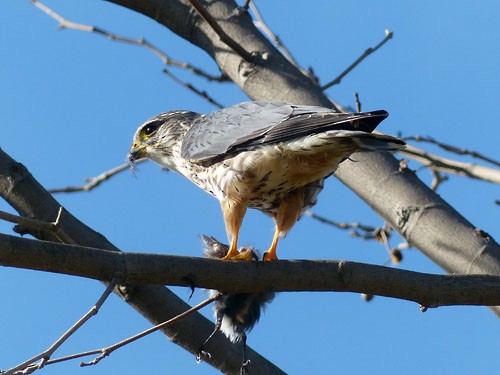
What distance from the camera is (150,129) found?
18.2 feet

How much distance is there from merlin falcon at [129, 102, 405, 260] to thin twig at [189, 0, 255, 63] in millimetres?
366

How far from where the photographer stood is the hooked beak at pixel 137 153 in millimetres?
5504

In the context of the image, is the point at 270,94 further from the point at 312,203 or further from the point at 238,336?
the point at 238,336

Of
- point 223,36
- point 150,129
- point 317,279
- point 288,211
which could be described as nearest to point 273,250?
point 288,211

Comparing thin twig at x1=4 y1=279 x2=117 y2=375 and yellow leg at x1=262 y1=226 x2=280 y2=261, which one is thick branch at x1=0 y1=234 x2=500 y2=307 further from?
yellow leg at x1=262 y1=226 x2=280 y2=261

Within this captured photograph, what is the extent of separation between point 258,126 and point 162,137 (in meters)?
1.08

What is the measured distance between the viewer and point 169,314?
4023mm

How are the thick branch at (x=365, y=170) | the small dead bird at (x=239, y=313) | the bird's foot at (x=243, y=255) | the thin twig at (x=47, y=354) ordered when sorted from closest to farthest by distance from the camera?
the thin twig at (x=47, y=354) < the small dead bird at (x=239, y=313) < the bird's foot at (x=243, y=255) < the thick branch at (x=365, y=170)

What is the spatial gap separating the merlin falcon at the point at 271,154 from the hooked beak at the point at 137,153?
49cm

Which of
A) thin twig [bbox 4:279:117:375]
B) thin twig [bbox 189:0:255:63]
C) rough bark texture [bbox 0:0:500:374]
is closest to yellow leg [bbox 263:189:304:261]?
rough bark texture [bbox 0:0:500:374]

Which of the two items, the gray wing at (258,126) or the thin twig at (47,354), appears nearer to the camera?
the thin twig at (47,354)

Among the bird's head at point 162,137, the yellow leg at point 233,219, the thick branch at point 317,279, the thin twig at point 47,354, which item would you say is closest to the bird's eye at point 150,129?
the bird's head at point 162,137

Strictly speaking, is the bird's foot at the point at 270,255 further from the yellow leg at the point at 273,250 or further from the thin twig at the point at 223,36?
the thin twig at the point at 223,36

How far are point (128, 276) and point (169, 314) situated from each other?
900 mm
